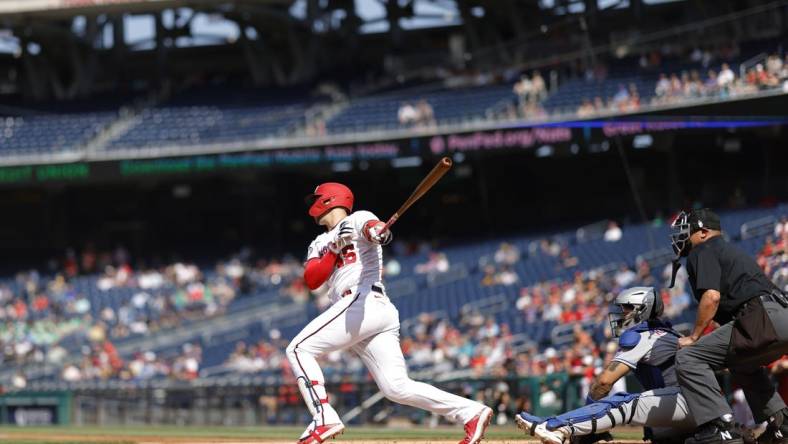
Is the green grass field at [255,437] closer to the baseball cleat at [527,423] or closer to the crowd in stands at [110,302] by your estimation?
the baseball cleat at [527,423]

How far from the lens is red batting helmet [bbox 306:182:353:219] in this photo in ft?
25.9

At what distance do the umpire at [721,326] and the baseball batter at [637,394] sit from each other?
0.44 ft

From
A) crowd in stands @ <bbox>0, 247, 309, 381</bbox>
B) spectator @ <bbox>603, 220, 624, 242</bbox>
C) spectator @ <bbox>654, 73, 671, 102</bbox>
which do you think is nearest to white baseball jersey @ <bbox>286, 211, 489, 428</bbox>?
spectator @ <bbox>654, 73, 671, 102</bbox>

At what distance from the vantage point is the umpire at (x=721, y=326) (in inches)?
292

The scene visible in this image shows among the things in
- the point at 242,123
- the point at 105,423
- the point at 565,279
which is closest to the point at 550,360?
the point at 565,279

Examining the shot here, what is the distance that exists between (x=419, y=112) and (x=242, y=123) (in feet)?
15.9

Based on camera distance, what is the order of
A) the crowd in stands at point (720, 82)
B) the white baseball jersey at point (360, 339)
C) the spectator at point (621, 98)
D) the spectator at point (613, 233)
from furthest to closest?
the spectator at point (613, 233) < the spectator at point (621, 98) < the crowd in stands at point (720, 82) < the white baseball jersey at point (360, 339)

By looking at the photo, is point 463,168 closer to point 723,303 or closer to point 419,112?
point 419,112

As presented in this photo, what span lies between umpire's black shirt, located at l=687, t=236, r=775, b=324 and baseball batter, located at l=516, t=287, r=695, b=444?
396mm

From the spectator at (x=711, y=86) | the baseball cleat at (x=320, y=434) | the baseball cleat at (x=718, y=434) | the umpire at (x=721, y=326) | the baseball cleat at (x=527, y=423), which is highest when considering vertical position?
the spectator at (x=711, y=86)

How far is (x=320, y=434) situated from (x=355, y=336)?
64 centimetres

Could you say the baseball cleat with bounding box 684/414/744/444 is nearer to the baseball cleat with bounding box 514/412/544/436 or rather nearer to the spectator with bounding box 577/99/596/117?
the baseball cleat with bounding box 514/412/544/436

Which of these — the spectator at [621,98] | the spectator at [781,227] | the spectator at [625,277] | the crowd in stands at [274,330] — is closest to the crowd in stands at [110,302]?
the crowd in stands at [274,330]

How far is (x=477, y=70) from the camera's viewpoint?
29.3 meters
